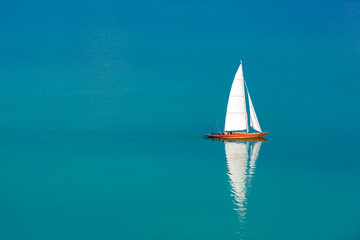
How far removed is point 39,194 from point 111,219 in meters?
8.70

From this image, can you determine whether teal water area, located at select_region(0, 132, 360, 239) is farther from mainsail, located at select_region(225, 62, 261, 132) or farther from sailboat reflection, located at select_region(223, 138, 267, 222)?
mainsail, located at select_region(225, 62, 261, 132)

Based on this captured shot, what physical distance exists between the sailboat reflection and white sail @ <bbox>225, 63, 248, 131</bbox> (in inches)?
111

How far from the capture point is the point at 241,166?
3884cm

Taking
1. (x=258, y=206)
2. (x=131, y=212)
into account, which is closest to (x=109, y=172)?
(x=131, y=212)

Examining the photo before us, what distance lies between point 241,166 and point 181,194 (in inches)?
459

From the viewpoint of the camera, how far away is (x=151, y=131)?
75.0 meters

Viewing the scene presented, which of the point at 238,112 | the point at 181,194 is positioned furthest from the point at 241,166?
the point at 238,112

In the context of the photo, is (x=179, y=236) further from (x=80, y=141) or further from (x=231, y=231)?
(x=80, y=141)

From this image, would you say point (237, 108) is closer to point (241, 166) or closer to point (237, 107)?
point (237, 107)

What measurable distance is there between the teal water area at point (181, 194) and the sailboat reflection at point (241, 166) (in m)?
0.09

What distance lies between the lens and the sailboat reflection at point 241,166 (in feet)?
89.6

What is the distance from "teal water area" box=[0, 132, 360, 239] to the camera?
22.4 m

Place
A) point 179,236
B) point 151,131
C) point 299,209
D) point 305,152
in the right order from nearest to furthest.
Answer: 1. point 179,236
2. point 299,209
3. point 305,152
4. point 151,131

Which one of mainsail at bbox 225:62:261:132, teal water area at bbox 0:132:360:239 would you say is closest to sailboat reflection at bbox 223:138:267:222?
teal water area at bbox 0:132:360:239
